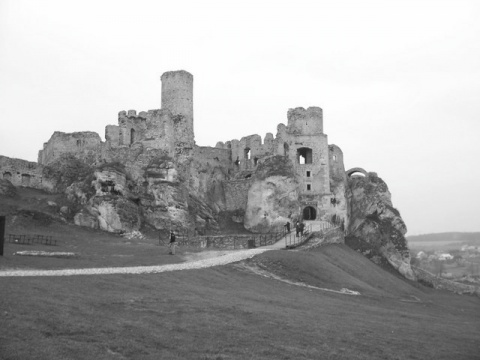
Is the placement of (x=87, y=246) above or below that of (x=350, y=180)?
below

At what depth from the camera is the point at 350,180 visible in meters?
66.8

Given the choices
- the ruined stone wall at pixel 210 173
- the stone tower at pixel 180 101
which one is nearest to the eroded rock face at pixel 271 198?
the ruined stone wall at pixel 210 173

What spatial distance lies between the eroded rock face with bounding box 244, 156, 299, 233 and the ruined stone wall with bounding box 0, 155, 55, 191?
69.8ft

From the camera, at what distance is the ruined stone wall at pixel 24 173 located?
4691 cm

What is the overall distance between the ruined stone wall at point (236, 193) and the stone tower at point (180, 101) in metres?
7.90

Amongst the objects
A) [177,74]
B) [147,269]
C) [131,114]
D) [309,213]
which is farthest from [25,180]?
[309,213]

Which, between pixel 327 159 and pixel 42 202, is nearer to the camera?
pixel 42 202

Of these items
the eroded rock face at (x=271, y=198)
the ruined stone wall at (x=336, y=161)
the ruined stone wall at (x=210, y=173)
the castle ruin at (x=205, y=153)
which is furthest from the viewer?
the ruined stone wall at (x=336, y=161)

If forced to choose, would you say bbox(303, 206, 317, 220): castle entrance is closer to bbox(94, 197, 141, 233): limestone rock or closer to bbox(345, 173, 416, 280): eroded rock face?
bbox(345, 173, 416, 280): eroded rock face

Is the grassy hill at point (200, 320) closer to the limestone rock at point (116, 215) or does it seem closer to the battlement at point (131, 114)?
the limestone rock at point (116, 215)

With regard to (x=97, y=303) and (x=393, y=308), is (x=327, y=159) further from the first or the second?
(x=97, y=303)

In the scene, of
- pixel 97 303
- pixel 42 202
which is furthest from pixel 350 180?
pixel 97 303

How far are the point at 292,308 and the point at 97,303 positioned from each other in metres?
7.56

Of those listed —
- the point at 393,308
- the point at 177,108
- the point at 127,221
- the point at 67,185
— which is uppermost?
the point at 177,108
